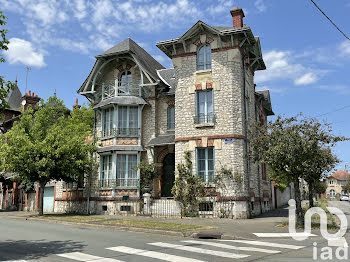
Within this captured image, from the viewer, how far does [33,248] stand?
29.5 feet

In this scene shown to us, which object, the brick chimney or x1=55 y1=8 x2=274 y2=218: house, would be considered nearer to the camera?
x1=55 y1=8 x2=274 y2=218: house

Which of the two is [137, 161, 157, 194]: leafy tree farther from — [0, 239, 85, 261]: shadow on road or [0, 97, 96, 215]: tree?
[0, 239, 85, 261]: shadow on road

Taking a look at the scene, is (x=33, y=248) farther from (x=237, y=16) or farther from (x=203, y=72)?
(x=237, y=16)

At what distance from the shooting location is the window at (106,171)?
21406mm

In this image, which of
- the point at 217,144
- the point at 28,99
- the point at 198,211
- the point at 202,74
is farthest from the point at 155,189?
the point at 28,99

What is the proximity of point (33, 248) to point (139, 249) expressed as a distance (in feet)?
9.19

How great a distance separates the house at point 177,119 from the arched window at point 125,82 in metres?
0.07

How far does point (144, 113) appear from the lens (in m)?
22.3

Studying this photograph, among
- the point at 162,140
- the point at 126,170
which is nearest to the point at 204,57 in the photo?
the point at 162,140

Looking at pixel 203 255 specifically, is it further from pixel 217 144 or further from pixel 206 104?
pixel 206 104

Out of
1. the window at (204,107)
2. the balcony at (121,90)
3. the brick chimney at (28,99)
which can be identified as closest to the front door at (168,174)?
the window at (204,107)

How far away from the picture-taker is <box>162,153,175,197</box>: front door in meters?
21.4

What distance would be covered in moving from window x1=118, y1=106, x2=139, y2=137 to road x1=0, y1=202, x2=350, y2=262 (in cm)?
1082

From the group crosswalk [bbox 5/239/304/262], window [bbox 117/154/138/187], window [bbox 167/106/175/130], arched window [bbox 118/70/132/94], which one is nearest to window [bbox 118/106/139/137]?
arched window [bbox 118/70/132/94]
